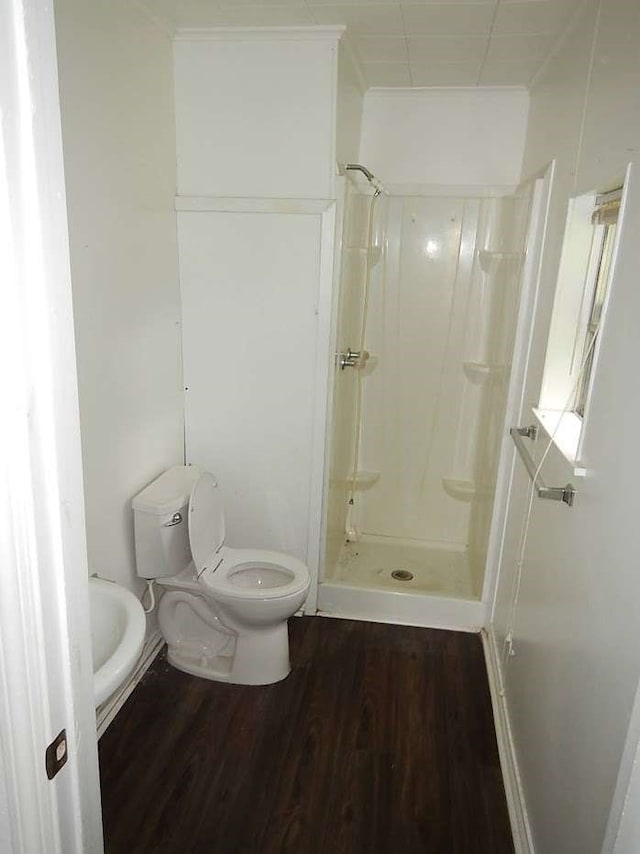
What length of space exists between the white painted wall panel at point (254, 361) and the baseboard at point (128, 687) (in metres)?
0.54

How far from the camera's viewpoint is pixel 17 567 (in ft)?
2.16

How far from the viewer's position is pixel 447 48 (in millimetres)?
2256

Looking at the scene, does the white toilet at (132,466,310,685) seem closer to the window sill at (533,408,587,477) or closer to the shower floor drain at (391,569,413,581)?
the shower floor drain at (391,569,413,581)

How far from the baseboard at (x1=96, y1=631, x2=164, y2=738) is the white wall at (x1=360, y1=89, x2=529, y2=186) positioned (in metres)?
2.34

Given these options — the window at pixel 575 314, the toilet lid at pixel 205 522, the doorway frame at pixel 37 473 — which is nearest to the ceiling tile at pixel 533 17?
the window at pixel 575 314

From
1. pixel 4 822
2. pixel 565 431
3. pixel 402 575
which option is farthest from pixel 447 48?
pixel 4 822

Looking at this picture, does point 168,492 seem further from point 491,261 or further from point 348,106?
point 491,261

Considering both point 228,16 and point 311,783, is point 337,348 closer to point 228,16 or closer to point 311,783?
point 228,16

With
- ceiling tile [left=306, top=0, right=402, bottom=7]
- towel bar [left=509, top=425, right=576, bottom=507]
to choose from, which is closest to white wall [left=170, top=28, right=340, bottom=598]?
ceiling tile [left=306, top=0, right=402, bottom=7]

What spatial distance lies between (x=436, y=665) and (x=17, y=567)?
2.19 m

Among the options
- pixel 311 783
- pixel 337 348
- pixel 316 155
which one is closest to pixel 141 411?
pixel 337 348

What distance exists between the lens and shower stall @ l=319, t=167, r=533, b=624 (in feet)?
9.16

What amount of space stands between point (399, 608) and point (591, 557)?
158 centimetres

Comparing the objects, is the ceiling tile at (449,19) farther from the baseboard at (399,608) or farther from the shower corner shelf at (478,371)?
the baseboard at (399,608)
